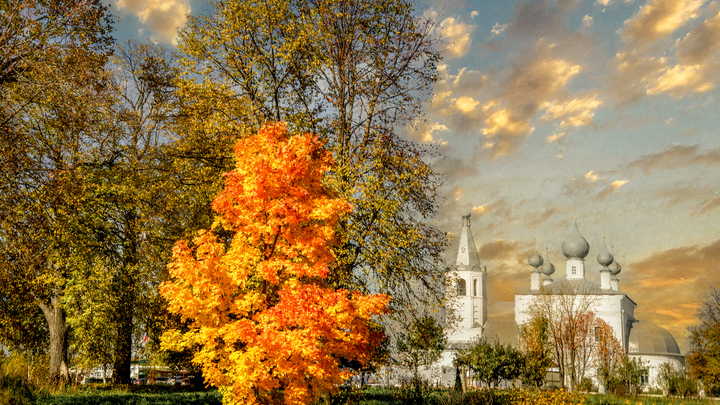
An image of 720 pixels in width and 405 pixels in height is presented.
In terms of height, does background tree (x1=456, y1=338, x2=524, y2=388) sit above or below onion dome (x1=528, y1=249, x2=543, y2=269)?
below

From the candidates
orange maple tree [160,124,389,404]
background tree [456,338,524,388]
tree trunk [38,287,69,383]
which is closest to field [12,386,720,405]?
tree trunk [38,287,69,383]

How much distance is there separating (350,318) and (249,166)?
3690 mm

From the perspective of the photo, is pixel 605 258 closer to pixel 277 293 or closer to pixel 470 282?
pixel 470 282

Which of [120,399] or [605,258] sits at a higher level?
[605,258]

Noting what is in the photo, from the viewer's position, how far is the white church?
219 ft

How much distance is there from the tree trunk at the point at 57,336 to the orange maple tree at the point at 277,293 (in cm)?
900

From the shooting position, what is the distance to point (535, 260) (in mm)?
76750

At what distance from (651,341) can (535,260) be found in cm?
1693

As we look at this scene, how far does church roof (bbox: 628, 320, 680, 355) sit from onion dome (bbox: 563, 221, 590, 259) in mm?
10954

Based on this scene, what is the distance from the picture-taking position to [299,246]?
11.1 m

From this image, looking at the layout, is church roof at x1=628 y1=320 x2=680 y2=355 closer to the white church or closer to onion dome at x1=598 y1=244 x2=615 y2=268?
the white church

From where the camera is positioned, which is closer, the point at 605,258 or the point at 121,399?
the point at 121,399

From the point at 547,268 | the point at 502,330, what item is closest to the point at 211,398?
the point at 502,330

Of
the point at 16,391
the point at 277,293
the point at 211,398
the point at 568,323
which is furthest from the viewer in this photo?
the point at 568,323
